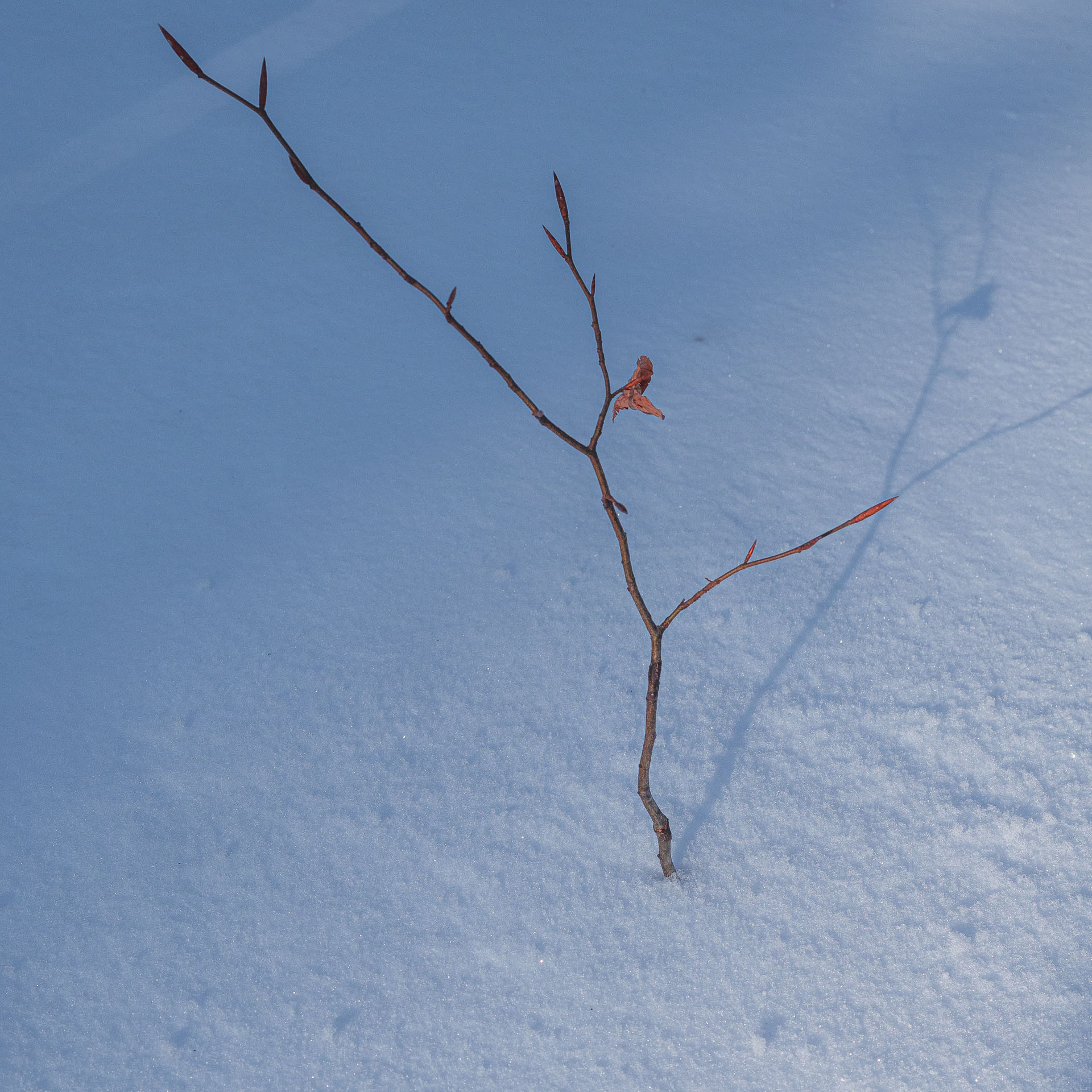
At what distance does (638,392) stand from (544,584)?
21.6 inches

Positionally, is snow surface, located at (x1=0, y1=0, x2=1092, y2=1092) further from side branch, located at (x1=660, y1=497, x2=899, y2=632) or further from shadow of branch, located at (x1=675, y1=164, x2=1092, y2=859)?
side branch, located at (x1=660, y1=497, x2=899, y2=632)

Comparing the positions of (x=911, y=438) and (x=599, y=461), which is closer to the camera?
(x=599, y=461)

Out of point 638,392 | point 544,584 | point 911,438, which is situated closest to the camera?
point 638,392

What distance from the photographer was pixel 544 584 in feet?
4.04

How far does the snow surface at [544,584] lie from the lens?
3.01ft

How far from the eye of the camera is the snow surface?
0.92 metres

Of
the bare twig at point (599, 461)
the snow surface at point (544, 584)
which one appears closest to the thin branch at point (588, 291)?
the bare twig at point (599, 461)

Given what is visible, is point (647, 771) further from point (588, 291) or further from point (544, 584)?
point (588, 291)

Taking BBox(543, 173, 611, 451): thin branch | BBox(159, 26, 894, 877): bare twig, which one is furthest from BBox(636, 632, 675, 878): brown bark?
BBox(543, 173, 611, 451): thin branch

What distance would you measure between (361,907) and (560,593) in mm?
503

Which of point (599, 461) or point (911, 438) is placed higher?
point (599, 461)

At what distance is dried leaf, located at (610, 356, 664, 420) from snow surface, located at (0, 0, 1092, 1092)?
50cm

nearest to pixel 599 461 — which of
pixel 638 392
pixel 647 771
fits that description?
pixel 638 392

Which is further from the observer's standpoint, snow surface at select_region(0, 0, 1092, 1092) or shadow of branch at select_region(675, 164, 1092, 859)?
shadow of branch at select_region(675, 164, 1092, 859)
